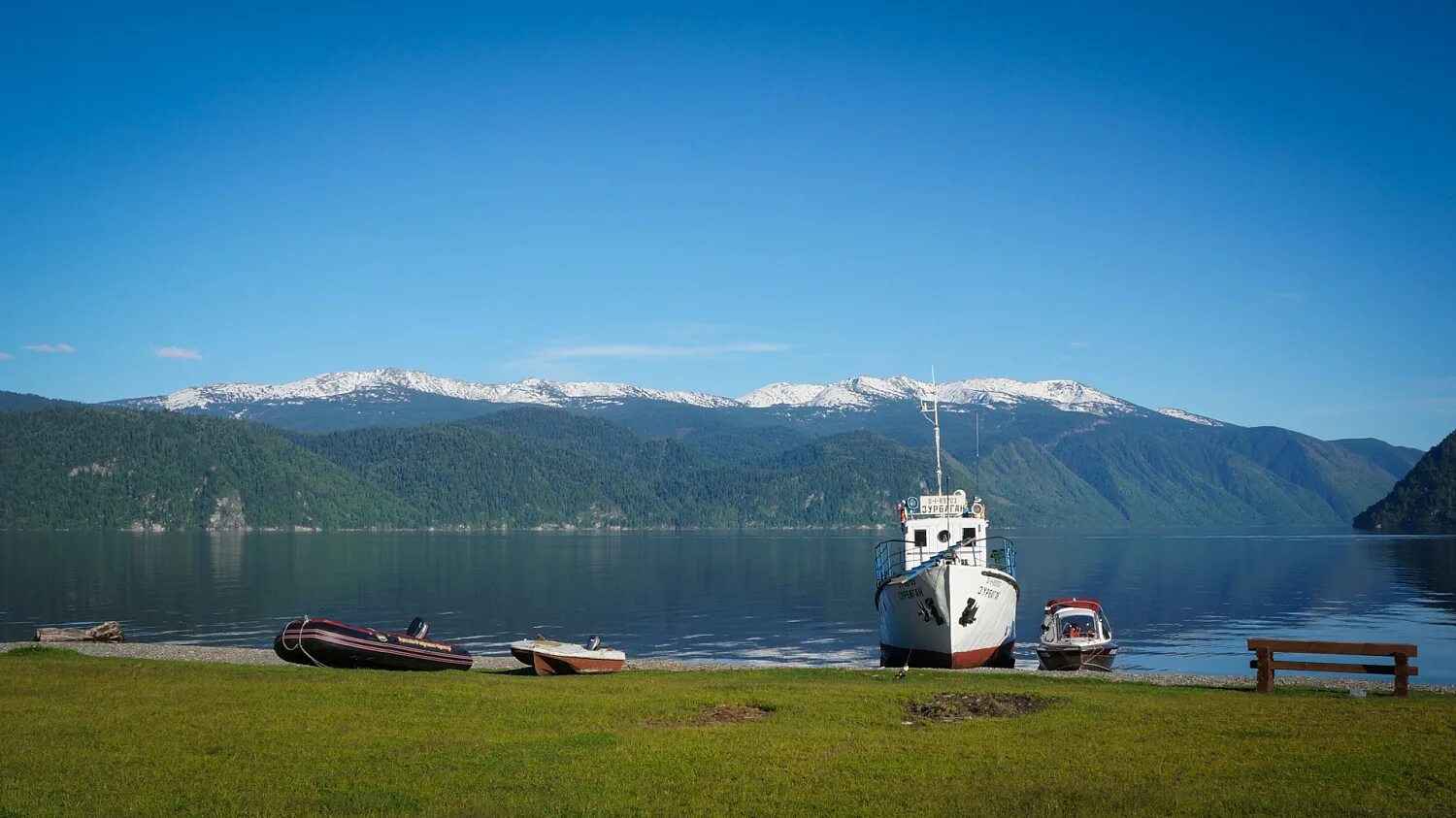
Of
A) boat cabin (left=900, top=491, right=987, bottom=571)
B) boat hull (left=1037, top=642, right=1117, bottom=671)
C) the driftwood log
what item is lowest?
boat hull (left=1037, top=642, right=1117, bottom=671)

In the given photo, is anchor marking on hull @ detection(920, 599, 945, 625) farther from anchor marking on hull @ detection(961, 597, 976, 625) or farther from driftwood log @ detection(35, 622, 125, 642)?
driftwood log @ detection(35, 622, 125, 642)

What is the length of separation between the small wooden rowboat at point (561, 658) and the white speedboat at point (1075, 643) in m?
21.7

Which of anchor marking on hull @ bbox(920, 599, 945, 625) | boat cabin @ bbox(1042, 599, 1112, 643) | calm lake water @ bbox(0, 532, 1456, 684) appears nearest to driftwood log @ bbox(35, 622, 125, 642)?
calm lake water @ bbox(0, 532, 1456, 684)

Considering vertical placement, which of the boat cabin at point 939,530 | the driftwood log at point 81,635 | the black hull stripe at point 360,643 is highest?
the boat cabin at point 939,530

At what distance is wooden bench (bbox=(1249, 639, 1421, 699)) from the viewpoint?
27.8 m

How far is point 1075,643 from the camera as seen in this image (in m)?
49.4

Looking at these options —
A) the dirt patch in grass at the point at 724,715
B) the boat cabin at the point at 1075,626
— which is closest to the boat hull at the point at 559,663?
the dirt patch in grass at the point at 724,715

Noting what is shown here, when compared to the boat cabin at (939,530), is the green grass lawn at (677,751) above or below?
below

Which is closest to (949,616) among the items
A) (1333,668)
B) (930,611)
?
(930,611)

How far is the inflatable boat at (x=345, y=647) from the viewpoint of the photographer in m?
35.1

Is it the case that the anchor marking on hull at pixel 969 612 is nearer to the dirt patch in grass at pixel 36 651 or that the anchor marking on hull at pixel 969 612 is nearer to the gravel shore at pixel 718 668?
the gravel shore at pixel 718 668

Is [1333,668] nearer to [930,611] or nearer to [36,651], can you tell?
[930,611]

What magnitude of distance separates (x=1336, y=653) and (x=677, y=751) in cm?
1881

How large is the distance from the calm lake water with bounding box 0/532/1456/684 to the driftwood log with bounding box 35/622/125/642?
1541 centimetres
